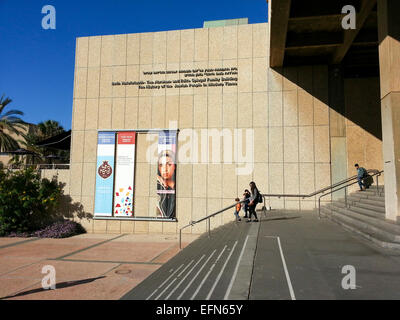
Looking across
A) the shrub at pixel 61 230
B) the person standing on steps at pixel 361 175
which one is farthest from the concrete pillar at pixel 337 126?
the shrub at pixel 61 230

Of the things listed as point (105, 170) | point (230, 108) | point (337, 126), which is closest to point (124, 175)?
point (105, 170)

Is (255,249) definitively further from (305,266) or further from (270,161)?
(270,161)

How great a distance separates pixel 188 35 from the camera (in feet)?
60.5

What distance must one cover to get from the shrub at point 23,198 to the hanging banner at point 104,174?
9.04ft

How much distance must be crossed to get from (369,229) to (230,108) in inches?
422

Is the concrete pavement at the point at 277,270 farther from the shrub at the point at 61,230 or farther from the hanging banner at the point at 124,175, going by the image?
the shrub at the point at 61,230

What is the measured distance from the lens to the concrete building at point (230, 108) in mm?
16172

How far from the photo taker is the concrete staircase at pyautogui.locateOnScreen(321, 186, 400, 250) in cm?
761

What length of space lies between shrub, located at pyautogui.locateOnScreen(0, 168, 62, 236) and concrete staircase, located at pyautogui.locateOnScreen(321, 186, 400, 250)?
A: 1656 centimetres

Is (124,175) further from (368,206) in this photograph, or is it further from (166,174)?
(368,206)

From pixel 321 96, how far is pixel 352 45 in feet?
9.76

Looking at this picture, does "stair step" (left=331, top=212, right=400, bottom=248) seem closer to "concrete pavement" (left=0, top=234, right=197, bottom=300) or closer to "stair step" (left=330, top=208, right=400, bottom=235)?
"stair step" (left=330, top=208, right=400, bottom=235)

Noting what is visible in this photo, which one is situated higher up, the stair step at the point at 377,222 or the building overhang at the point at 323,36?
the building overhang at the point at 323,36

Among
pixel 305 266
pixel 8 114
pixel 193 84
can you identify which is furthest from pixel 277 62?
pixel 8 114
